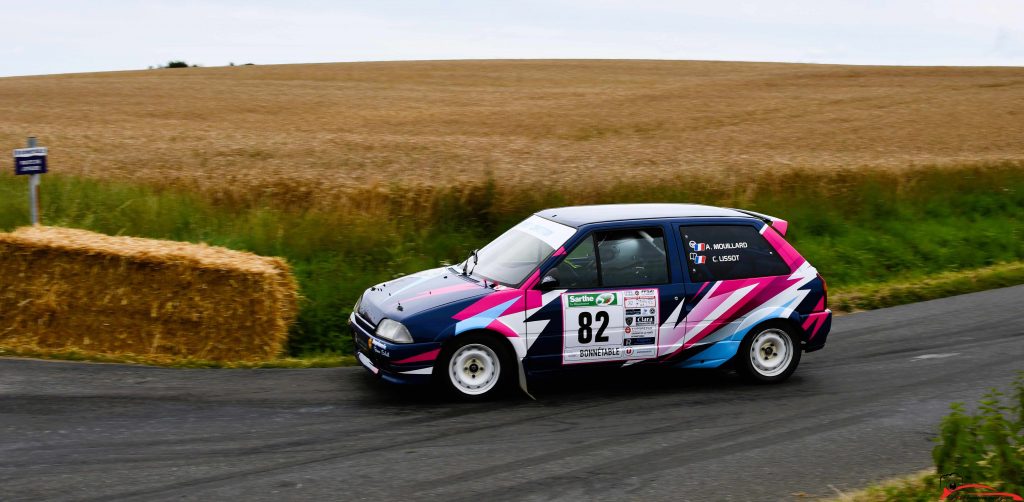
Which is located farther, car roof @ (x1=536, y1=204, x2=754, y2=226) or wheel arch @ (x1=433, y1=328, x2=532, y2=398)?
car roof @ (x1=536, y1=204, x2=754, y2=226)

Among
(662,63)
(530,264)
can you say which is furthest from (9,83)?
(530,264)

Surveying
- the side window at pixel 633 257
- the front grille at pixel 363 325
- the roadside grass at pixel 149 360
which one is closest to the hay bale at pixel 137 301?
the roadside grass at pixel 149 360

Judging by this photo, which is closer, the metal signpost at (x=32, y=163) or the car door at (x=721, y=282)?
the car door at (x=721, y=282)

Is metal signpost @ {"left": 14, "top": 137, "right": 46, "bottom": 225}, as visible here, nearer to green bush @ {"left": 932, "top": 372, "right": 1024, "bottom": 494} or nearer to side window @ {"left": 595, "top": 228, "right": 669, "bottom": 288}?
side window @ {"left": 595, "top": 228, "right": 669, "bottom": 288}

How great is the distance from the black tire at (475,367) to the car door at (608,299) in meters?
0.23

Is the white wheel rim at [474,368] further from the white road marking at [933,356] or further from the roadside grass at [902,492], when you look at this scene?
the white road marking at [933,356]

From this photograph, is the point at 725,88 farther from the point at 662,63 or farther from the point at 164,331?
the point at 164,331

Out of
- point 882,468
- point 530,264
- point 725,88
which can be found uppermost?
point 725,88

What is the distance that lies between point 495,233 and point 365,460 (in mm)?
8164

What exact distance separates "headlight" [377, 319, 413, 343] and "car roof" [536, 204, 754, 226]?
1.74m

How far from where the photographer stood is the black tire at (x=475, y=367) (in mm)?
8047

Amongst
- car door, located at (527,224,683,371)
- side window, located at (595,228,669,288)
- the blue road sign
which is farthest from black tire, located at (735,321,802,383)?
the blue road sign

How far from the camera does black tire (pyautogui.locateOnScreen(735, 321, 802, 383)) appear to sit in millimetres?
8883

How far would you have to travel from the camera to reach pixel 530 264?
8484mm
